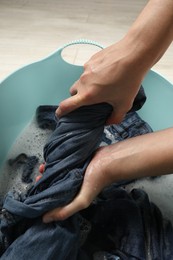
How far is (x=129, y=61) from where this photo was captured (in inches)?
24.5

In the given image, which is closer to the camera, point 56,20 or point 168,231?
point 168,231

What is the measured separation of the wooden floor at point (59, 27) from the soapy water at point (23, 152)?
0.77ft

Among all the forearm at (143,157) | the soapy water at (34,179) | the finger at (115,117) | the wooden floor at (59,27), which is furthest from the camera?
the wooden floor at (59,27)

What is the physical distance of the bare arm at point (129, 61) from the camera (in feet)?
2.02

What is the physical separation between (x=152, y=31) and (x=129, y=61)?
0.07m

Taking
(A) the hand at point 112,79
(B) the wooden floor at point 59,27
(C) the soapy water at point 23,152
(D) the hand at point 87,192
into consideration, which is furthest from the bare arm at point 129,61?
(B) the wooden floor at point 59,27

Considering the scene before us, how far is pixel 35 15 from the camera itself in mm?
1363

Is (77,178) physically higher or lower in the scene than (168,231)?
higher

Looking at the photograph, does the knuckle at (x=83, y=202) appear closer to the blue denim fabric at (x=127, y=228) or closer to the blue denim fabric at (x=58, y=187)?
the blue denim fabric at (x=58, y=187)

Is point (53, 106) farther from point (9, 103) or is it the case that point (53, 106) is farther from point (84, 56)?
point (84, 56)

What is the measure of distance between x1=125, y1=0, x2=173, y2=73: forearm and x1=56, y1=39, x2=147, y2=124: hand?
0.04 feet

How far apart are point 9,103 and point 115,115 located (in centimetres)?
34

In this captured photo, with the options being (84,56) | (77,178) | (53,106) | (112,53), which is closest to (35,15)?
(84,56)

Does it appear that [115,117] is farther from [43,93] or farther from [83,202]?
[43,93]
